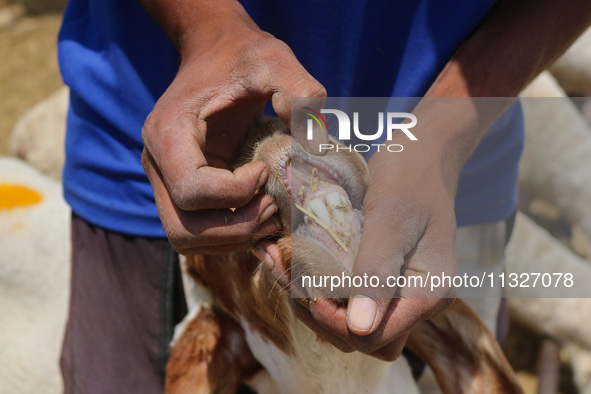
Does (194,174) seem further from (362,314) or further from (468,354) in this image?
(468,354)

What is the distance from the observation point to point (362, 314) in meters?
0.99

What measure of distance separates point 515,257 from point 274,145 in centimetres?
208

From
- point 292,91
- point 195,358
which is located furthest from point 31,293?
point 292,91

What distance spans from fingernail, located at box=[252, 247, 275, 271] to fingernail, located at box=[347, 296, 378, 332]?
166 millimetres

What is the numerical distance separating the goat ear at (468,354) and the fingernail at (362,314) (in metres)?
0.45

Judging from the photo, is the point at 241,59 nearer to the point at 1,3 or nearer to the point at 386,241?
the point at 386,241

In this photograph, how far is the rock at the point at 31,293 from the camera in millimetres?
2414

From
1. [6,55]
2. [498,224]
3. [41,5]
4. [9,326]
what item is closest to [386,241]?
[498,224]

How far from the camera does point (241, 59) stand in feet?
3.52

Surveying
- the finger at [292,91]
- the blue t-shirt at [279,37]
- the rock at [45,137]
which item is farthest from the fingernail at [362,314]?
the rock at [45,137]

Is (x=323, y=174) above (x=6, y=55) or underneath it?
above

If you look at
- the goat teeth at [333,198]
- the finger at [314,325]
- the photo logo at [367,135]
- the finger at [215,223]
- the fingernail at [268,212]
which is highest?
the photo logo at [367,135]

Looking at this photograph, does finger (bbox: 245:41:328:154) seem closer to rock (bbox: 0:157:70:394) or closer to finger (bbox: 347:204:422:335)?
finger (bbox: 347:204:422:335)

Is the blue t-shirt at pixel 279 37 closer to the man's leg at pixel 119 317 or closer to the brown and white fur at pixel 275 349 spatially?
the man's leg at pixel 119 317
